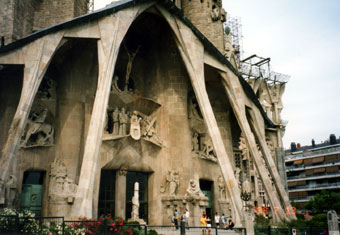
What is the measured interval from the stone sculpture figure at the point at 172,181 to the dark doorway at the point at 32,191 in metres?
6.67

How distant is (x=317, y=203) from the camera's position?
3744 centimetres

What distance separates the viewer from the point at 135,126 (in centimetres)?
2050

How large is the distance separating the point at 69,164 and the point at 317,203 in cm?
2828

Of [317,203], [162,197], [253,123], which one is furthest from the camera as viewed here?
[317,203]

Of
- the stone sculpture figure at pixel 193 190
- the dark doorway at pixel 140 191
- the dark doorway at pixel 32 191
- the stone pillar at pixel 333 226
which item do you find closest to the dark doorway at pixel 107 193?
the dark doorway at pixel 140 191

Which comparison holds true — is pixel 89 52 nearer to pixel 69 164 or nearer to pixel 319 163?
pixel 69 164

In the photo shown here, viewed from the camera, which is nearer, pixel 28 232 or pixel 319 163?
pixel 28 232

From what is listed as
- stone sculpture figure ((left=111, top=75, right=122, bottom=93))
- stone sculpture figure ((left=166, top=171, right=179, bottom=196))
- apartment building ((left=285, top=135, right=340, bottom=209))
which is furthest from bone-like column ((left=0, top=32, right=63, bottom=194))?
apartment building ((left=285, top=135, right=340, bottom=209))

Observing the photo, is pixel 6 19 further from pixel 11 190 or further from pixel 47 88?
pixel 11 190

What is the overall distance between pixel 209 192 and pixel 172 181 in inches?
143

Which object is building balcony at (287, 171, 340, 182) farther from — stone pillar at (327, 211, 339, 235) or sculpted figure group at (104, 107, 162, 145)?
stone pillar at (327, 211, 339, 235)

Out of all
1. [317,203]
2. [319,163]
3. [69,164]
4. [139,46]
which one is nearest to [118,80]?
[139,46]

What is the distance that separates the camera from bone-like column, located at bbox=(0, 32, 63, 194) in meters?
14.1

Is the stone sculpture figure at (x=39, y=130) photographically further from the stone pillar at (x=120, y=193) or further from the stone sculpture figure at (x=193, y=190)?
the stone sculpture figure at (x=193, y=190)
